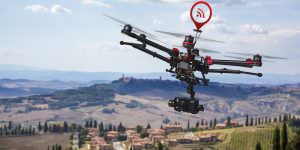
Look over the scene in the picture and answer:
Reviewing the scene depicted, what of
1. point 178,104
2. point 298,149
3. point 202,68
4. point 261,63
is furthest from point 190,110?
point 298,149

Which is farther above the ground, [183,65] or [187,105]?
[183,65]

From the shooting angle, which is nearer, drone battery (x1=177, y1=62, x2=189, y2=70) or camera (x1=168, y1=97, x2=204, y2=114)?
drone battery (x1=177, y1=62, x2=189, y2=70)

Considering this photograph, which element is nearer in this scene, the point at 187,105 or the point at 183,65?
the point at 183,65

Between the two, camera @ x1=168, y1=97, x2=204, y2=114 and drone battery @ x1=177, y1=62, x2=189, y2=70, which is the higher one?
drone battery @ x1=177, y1=62, x2=189, y2=70

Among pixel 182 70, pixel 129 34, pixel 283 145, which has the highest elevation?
pixel 129 34

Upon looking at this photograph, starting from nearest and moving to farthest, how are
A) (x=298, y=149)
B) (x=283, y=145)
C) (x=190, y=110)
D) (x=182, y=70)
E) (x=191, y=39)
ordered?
(x=191, y=39) < (x=182, y=70) < (x=190, y=110) < (x=298, y=149) < (x=283, y=145)

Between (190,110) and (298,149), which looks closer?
(190,110)

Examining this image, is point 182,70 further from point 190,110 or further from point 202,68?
point 190,110

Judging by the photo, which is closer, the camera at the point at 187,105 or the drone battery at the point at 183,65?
the drone battery at the point at 183,65

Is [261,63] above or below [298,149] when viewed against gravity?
above

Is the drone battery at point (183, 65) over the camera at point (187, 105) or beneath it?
over

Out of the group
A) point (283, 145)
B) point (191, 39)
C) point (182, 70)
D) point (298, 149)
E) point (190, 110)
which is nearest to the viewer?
point (191, 39)
